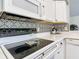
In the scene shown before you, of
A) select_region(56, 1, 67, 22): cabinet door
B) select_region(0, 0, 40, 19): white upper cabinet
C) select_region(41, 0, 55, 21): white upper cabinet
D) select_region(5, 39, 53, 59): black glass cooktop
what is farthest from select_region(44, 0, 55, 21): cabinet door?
select_region(5, 39, 53, 59): black glass cooktop

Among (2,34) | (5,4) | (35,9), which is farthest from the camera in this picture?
(35,9)

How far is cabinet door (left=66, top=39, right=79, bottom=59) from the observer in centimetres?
181

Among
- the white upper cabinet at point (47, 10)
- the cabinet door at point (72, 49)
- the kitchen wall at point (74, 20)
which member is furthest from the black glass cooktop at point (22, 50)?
the kitchen wall at point (74, 20)

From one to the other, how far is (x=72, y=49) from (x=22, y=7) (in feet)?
4.49

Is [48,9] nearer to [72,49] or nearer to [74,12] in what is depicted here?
[72,49]

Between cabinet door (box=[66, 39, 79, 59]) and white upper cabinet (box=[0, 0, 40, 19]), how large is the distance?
95 centimetres

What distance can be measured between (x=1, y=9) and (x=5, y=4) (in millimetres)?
59

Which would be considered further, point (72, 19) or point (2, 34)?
point (72, 19)

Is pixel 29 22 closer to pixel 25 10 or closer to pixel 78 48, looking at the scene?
pixel 25 10

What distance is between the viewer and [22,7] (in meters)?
1.09

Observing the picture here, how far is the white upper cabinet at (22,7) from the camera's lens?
2.77 ft

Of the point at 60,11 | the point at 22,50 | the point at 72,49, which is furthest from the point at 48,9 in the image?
the point at 22,50

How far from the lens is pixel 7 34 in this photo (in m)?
1.16

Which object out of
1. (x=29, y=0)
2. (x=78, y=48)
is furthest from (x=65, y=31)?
(x=29, y=0)
